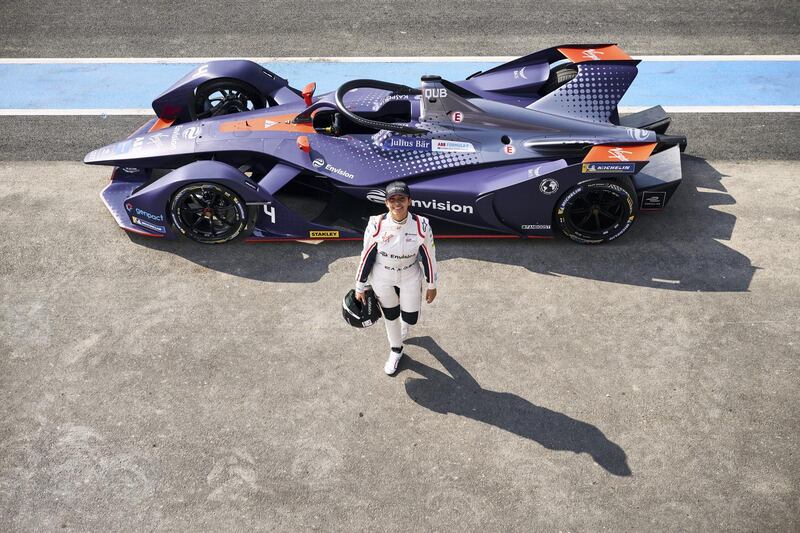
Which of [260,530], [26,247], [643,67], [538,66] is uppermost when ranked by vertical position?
[538,66]

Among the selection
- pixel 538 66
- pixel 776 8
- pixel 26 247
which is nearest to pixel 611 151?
pixel 538 66

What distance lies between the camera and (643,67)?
37.7ft

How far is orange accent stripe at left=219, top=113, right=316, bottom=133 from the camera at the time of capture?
25.6 ft

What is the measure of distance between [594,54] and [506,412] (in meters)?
4.55

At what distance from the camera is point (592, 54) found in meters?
8.19

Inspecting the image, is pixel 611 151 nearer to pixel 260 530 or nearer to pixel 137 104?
pixel 260 530

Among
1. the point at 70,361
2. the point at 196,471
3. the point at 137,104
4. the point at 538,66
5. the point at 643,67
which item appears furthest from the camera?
the point at 643,67

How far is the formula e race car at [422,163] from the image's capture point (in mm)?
7258

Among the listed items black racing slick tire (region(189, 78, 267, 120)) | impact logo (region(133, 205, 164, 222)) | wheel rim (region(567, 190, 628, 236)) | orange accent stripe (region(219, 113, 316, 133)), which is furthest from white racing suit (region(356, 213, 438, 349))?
black racing slick tire (region(189, 78, 267, 120))

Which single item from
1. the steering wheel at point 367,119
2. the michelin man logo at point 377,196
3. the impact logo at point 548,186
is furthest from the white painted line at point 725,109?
the michelin man logo at point 377,196

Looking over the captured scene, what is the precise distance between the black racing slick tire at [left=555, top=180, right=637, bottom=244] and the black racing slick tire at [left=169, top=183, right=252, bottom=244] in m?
3.33

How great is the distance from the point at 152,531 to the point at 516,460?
8.98 ft

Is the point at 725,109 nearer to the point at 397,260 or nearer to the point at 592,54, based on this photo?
the point at 592,54

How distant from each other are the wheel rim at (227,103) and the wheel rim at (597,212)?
436 centimetres
